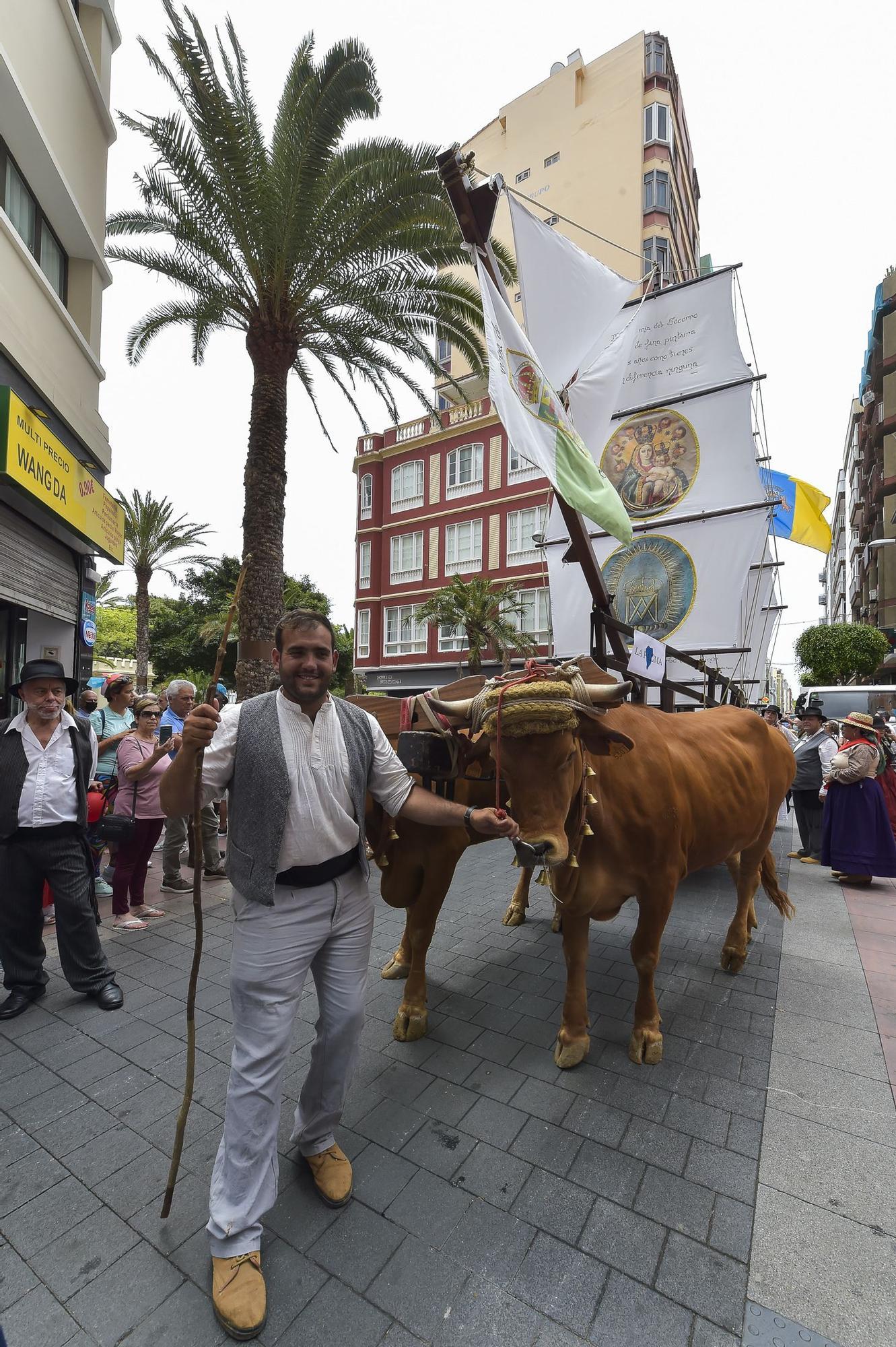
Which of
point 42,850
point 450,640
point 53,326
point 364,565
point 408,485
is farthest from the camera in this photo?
point 364,565

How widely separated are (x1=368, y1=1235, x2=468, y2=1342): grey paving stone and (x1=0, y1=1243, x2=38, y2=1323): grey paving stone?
43.2 inches

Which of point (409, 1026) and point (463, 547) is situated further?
point (463, 547)

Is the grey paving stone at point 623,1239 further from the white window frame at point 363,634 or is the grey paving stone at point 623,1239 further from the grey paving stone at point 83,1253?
the white window frame at point 363,634

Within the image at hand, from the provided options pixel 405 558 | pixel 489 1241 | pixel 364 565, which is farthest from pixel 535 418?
pixel 364 565

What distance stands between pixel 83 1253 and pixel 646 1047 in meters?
2.56

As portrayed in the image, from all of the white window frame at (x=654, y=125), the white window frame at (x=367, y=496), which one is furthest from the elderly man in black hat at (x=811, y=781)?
the white window frame at (x=654, y=125)

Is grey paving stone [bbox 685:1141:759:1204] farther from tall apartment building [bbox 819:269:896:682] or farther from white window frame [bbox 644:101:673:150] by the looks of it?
white window frame [bbox 644:101:673:150]

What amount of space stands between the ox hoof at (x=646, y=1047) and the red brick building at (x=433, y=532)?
23465 mm

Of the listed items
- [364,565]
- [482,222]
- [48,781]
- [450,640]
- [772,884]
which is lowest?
[772,884]

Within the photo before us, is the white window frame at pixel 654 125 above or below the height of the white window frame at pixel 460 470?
above

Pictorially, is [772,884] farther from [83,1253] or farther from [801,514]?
[801,514]

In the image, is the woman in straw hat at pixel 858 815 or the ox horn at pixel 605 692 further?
the woman in straw hat at pixel 858 815

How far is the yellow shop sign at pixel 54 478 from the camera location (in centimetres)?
647

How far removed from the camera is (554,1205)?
7.50ft
